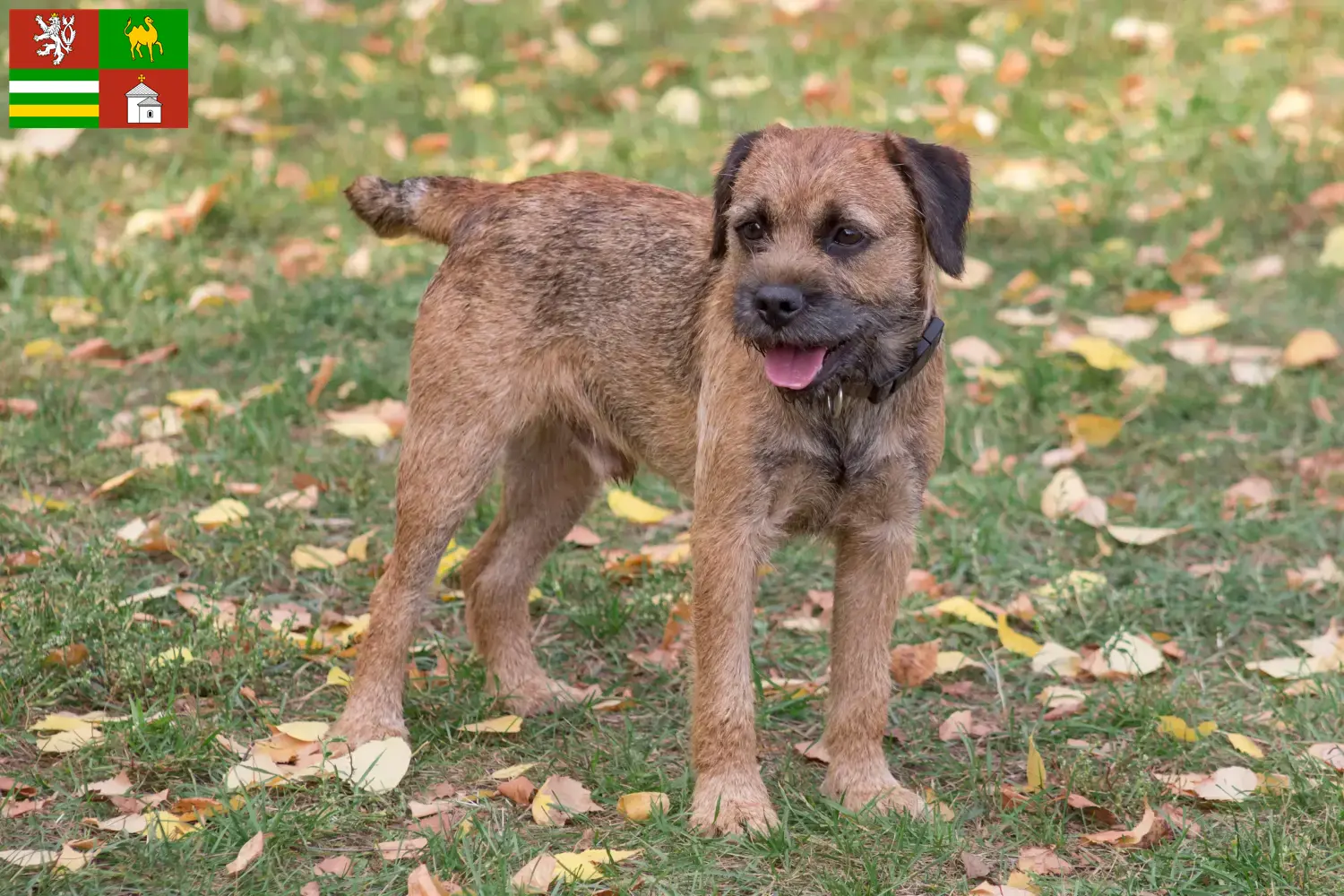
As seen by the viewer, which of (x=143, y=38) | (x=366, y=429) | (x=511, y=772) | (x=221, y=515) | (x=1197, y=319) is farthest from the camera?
(x=143, y=38)

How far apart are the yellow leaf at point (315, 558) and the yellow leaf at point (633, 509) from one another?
3.58ft

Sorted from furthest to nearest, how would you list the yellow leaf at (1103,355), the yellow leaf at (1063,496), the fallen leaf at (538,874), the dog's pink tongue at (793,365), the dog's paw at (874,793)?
the yellow leaf at (1103,355)
the yellow leaf at (1063,496)
the dog's paw at (874,793)
the dog's pink tongue at (793,365)
the fallen leaf at (538,874)

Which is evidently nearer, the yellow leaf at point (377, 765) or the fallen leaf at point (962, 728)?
the yellow leaf at point (377, 765)

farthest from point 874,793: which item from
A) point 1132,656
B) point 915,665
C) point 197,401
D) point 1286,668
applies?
point 197,401

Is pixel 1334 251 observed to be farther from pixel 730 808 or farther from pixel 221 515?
pixel 221 515

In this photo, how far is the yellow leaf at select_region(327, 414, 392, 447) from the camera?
6371 millimetres

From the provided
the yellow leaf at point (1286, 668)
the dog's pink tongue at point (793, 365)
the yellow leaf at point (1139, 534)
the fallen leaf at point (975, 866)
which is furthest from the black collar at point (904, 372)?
the yellow leaf at point (1139, 534)

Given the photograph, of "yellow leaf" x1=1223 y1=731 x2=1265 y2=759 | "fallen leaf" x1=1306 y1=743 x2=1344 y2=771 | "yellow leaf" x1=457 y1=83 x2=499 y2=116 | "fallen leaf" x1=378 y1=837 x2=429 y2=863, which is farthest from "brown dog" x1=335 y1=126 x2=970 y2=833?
"yellow leaf" x1=457 y1=83 x2=499 y2=116

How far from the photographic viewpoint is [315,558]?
5559mm

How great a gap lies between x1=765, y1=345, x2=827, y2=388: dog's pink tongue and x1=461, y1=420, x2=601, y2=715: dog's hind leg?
1195mm

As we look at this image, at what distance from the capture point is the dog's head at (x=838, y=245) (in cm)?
393

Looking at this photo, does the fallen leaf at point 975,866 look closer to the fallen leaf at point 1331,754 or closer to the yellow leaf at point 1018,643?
the fallen leaf at point 1331,754

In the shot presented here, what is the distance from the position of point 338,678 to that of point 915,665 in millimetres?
1852

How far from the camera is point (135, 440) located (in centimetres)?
634
